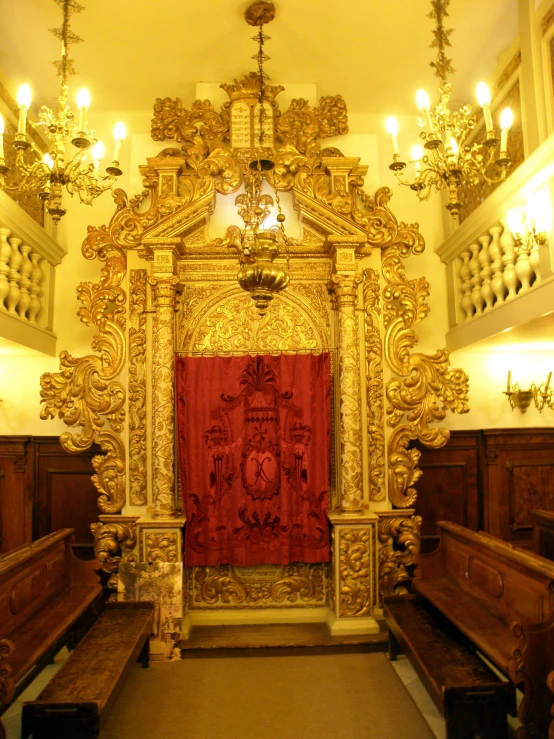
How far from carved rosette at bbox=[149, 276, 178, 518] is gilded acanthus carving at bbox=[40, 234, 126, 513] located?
31 centimetres

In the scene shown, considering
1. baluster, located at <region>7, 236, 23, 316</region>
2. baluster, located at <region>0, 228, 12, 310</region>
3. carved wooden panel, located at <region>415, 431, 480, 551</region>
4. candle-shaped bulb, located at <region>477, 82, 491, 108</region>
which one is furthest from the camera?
carved wooden panel, located at <region>415, 431, 480, 551</region>

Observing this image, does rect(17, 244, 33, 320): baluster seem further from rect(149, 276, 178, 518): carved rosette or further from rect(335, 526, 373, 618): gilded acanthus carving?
rect(335, 526, 373, 618): gilded acanthus carving

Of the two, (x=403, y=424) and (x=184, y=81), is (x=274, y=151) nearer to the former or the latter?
(x=184, y=81)

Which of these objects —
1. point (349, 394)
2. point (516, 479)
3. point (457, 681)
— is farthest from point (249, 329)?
point (457, 681)

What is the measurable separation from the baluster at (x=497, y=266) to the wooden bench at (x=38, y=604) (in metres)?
3.76

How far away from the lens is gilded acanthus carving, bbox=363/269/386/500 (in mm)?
4836

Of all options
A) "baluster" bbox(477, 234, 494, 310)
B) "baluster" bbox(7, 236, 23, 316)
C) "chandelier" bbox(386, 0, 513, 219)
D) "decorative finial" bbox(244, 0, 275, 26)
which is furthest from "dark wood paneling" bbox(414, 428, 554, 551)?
"decorative finial" bbox(244, 0, 275, 26)

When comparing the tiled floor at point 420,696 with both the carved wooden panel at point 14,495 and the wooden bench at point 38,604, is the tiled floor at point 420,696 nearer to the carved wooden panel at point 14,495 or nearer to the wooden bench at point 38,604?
the wooden bench at point 38,604

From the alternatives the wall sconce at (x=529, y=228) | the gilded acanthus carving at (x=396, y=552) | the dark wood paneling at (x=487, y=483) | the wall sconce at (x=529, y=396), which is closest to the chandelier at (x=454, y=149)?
the wall sconce at (x=529, y=228)

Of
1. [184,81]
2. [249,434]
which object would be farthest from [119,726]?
[184,81]

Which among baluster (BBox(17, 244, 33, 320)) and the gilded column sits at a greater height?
baluster (BBox(17, 244, 33, 320))

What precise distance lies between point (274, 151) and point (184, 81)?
3.89 ft

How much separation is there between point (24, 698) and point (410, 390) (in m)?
3.57

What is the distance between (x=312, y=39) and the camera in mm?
4824
